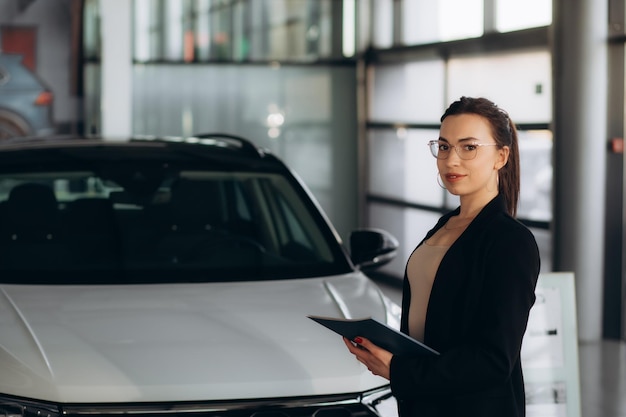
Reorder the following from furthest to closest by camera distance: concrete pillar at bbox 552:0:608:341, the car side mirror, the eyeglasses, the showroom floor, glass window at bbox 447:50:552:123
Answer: glass window at bbox 447:50:552:123 < concrete pillar at bbox 552:0:608:341 < the showroom floor < the car side mirror < the eyeglasses

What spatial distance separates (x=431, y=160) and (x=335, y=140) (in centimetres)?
198

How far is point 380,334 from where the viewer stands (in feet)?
6.63

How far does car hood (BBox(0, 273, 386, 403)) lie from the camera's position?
2.81m

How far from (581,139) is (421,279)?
6044mm

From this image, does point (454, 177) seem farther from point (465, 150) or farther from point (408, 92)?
point (408, 92)

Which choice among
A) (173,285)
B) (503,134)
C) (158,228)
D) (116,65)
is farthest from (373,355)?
(116,65)

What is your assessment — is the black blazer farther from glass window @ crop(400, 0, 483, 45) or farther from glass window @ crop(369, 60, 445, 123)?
glass window @ crop(369, 60, 445, 123)

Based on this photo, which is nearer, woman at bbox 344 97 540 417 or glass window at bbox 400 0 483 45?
woman at bbox 344 97 540 417

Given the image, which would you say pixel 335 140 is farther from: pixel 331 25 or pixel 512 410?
pixel 512 410

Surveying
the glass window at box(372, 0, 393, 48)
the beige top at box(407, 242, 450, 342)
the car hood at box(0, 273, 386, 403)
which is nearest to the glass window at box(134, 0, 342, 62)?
the glass window at box(372, 0, 393, 48)

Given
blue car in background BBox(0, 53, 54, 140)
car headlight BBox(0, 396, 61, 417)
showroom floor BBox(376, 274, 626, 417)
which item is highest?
blue car in background BBox(0, 53, 54, 140)

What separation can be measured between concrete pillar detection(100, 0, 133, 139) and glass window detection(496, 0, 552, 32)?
3.95m

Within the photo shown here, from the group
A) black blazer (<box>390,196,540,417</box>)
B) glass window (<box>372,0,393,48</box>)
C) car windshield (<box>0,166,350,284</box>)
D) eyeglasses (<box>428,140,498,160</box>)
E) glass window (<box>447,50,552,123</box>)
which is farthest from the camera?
glass window (<box>372,0,393,48</box>)

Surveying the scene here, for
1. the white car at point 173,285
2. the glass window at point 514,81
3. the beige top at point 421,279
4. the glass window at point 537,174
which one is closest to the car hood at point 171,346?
the white car at point 173,285
